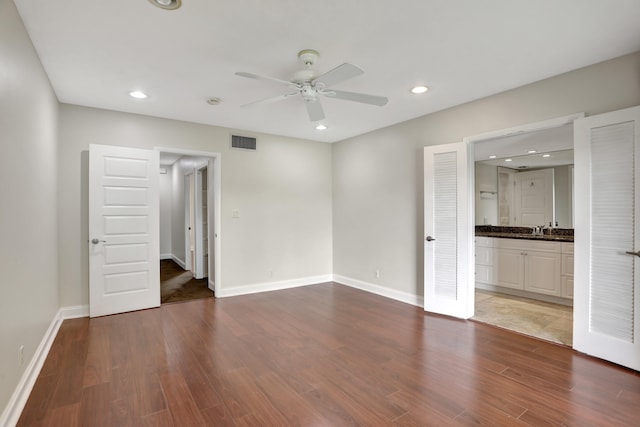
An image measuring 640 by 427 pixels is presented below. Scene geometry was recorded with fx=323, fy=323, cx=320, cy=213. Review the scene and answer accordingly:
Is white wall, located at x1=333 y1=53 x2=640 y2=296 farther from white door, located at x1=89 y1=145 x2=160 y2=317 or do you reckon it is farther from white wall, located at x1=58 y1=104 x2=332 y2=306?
white door, located at x1=89 y1=145 x2=160 y2=317

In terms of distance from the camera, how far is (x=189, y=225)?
7070mm

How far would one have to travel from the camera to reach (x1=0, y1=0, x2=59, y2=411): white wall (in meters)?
1.89

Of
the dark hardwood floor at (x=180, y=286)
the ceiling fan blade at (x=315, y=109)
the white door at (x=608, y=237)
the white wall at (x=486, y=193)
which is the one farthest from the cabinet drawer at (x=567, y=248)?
the dark hardwood floor at (x=180, y=286)

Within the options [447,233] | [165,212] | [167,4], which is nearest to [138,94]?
[167,4]

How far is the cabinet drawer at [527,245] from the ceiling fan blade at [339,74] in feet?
12.6

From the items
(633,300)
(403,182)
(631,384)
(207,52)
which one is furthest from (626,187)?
(207,52)

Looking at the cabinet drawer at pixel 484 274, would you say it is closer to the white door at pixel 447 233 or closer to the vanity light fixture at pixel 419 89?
the white door at pixel 447 233

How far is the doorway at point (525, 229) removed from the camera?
3863mm

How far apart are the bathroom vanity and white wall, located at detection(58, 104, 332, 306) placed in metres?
2.64

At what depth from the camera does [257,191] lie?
17.0ft

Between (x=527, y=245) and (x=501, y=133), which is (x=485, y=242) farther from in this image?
(x=501, y=133)

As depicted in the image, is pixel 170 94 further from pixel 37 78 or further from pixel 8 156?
pixel 8 156

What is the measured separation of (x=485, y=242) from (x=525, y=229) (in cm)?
80

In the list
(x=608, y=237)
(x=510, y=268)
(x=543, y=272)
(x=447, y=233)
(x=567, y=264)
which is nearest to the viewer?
(x=608, y=237)
